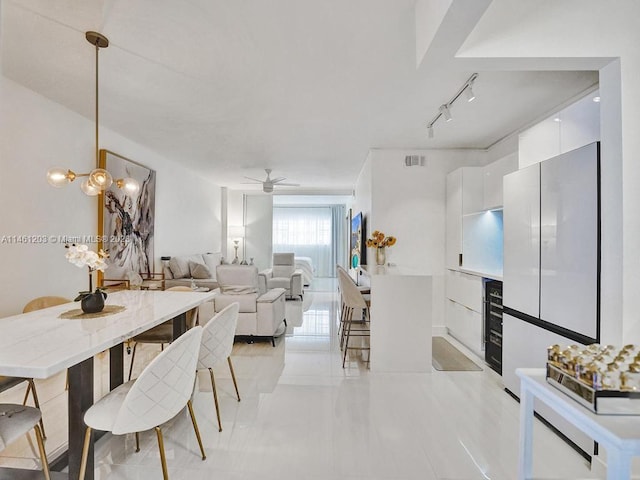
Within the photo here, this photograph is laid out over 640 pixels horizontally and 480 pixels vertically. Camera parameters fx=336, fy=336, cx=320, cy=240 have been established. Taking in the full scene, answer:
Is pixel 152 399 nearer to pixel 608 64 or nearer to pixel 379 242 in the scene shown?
pixel 608 64

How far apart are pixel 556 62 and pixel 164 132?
413cm

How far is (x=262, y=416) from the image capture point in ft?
8.14

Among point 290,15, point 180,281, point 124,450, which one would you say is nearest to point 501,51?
point 290,15

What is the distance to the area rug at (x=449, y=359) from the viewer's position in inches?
139

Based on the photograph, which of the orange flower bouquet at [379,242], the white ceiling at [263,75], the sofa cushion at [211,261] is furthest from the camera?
the sofa cushion at [211,261]

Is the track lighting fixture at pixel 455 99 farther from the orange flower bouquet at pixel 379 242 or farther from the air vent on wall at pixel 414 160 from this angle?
the orange flower bouquet at pixel 379 242

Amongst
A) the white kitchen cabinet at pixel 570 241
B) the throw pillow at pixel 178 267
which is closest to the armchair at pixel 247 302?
the throw pillow at pixel 178 267

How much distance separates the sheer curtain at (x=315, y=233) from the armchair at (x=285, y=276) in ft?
13.2

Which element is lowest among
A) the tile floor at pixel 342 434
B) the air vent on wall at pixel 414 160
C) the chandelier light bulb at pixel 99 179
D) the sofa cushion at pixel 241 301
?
the tile floor at pixel 342 434

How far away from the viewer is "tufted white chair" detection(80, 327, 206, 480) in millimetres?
1491

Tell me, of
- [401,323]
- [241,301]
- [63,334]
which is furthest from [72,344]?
[401,323]

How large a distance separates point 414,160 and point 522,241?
2.48m

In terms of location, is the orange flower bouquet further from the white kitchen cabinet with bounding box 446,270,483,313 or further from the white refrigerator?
the white refrigerator

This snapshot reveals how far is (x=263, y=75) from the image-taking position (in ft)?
9.16
